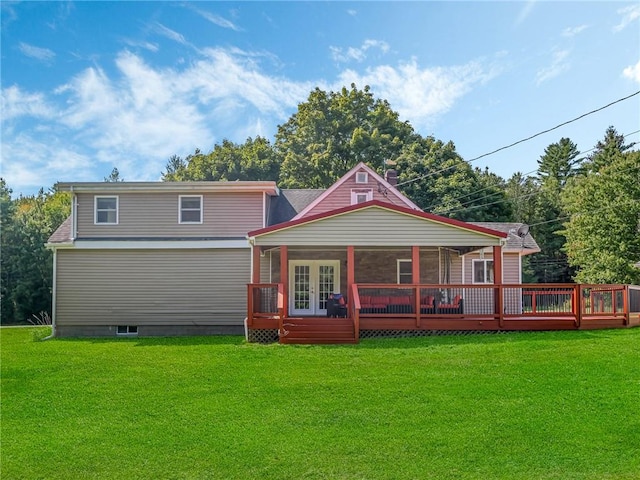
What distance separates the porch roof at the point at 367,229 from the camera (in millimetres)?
14805

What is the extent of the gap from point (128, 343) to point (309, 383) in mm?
7893

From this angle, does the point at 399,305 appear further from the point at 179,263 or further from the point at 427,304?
the point at 179,263

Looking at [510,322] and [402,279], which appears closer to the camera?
[510,322]

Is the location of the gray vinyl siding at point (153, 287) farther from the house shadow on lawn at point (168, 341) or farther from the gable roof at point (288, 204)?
the gable roof at point (288, 204)

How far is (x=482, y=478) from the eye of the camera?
5.86 m

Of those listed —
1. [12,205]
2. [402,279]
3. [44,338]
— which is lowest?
[44,338]

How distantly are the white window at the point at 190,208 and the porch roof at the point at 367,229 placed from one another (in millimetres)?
4397

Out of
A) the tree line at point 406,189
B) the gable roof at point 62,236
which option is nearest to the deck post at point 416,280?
the gable roof at point 62,236

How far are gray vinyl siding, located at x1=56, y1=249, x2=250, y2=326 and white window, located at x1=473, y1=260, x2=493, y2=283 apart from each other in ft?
29.6

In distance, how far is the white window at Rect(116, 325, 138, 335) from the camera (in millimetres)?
18297

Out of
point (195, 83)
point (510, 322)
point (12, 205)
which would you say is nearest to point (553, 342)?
point (510, 322)

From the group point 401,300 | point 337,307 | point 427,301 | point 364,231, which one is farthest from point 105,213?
point 427,301

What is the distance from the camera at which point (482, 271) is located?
68.5ft

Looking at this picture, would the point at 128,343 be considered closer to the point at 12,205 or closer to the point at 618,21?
the point at 618,21
